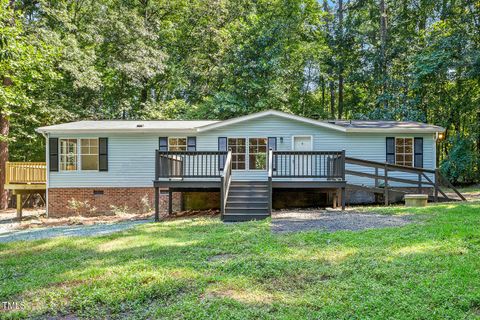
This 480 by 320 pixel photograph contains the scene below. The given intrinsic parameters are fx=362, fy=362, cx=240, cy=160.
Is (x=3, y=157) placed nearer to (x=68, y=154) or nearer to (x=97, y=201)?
(x=68, y=154)

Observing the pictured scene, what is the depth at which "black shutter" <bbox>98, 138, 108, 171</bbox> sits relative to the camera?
1473 cm

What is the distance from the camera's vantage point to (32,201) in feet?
68.1

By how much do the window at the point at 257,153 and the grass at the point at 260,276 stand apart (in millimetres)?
7138

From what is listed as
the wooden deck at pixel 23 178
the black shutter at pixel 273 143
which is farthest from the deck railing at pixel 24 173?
the black shutter at pixel 273 143

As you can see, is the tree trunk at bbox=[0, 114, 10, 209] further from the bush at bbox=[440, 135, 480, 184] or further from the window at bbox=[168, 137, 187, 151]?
the bush at bbox=[440, 135, 480, 184]

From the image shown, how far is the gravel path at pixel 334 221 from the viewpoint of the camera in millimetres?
8000

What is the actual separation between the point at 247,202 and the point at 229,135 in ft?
14.0

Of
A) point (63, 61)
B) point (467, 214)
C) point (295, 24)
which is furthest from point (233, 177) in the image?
point (295, 24)

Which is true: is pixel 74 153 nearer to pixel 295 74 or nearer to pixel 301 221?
pixel 301 221

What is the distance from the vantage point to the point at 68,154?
48.9ft

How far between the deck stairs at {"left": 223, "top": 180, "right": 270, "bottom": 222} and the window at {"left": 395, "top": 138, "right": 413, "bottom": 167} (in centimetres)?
587

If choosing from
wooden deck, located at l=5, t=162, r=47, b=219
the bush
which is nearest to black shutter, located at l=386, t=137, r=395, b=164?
the bush

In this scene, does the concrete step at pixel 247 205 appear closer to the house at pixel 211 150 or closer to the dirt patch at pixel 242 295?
the house at pixel 211 150

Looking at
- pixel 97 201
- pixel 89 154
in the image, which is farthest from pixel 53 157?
pixel 97 201
